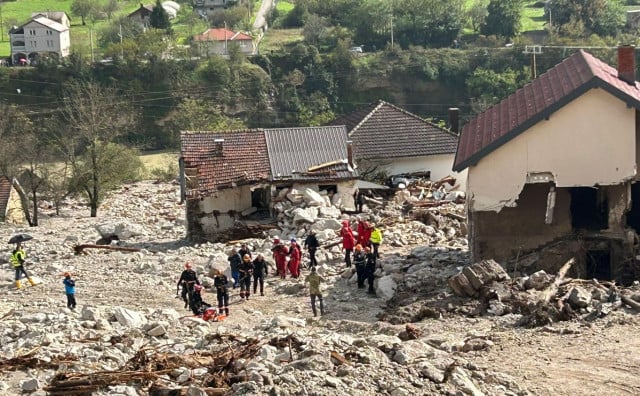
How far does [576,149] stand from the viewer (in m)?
23.4

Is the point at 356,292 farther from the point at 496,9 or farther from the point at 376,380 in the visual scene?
the point at 496,9

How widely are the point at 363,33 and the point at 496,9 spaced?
37.4 ft

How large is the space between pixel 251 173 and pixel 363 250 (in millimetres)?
9483

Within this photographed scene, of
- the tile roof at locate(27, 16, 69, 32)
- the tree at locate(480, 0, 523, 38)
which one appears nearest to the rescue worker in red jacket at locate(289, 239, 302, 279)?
the tree at locate(480, 0, 523, 38)

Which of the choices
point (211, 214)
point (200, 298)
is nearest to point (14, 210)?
point (211, 214)

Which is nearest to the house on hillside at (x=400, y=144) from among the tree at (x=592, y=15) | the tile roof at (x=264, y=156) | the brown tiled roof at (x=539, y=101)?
the tile roof at (x=264, y=156)

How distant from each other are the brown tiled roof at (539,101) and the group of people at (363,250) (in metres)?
2.65

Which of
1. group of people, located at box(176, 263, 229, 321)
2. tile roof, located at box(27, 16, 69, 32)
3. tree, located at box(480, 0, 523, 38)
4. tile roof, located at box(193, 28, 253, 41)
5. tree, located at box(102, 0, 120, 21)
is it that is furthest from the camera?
tree, located at box(102, 0, 120, 21)

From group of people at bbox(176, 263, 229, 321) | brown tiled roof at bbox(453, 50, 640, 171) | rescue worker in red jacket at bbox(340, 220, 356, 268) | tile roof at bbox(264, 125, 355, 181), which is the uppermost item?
brown tiled roof at bbox(453, 50, 640, 171)

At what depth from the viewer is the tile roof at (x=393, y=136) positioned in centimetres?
4128

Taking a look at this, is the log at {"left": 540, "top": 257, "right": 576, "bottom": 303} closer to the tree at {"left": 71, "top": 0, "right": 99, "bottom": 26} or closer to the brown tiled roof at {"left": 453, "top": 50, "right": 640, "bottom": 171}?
the brown tiled roof at {"left": 453, "top": 50, "right": 640, "bottom": 171}

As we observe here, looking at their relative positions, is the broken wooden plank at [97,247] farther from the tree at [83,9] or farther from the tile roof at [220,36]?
the tree at [83,9]

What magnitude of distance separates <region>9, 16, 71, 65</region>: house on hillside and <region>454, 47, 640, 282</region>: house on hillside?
73686 millimetres

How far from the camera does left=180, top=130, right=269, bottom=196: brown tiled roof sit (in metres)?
32.7
